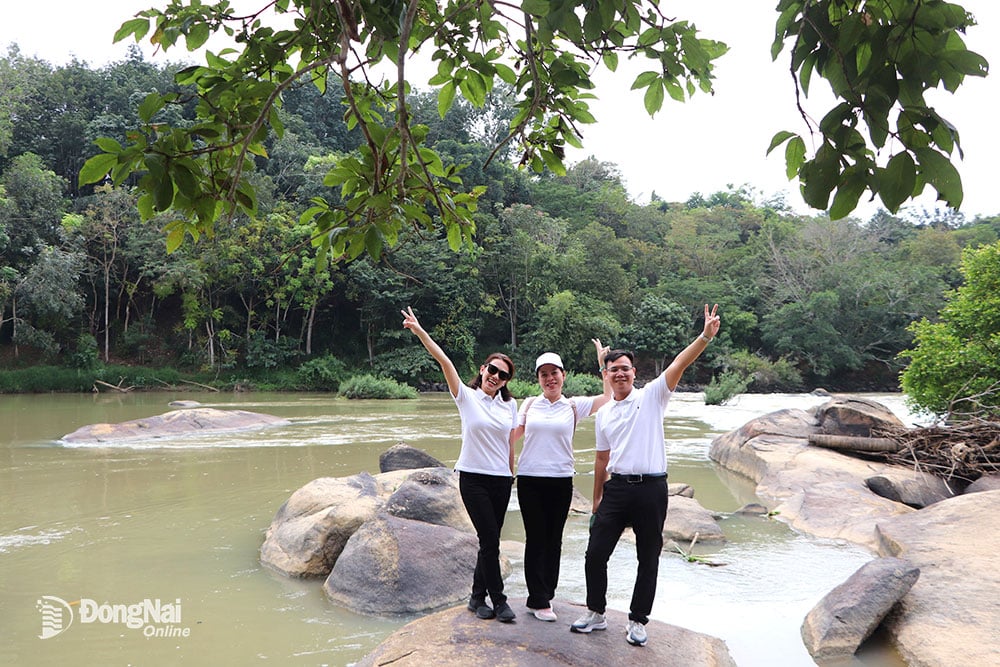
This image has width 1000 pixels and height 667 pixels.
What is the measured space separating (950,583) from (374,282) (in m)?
25.8

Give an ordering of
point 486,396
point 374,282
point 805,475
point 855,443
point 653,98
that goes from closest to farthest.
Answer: point 653,98, point 486,396, point 805,475, point 855,443, point 374,282

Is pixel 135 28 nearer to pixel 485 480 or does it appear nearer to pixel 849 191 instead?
pixel 849 191

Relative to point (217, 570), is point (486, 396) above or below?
above

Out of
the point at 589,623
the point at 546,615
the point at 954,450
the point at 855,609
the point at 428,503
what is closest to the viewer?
the point at 589,623

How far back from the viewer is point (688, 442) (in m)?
13.4

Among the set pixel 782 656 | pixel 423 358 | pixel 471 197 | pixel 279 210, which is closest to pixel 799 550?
pixel 782 656

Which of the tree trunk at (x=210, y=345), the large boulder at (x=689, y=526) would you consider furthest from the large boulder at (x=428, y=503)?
the tree trunk at (x=210, y=345)

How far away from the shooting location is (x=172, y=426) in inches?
515

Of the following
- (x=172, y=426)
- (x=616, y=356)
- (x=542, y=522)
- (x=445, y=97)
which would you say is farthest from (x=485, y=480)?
(x=172, y=426)

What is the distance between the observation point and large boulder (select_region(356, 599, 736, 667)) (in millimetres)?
2957

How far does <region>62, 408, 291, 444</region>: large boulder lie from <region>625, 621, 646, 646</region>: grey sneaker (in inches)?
445

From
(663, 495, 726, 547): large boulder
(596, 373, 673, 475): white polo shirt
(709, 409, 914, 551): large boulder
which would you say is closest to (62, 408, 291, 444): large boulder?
(709, 409, 914, 551): large boulder

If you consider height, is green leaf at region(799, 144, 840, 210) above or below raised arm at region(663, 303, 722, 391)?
above

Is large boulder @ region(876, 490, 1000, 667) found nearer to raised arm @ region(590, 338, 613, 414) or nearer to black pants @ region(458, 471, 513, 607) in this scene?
raised arm @ region(590, 338, 613, 414)
